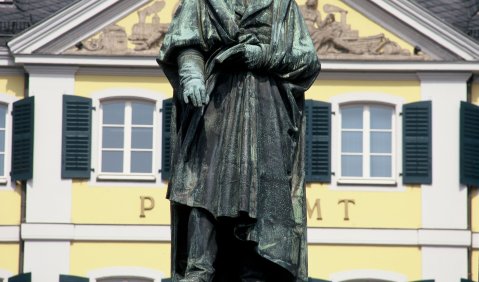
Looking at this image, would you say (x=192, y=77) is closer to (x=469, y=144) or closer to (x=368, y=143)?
(x=368, y=143)

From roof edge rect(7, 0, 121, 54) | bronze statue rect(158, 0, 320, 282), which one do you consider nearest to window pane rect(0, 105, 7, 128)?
roof edge rect(7, 0, 121, 54)

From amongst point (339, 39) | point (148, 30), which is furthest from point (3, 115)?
point (339, 39)

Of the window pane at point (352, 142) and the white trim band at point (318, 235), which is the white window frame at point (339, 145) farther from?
the white trim band at point (318, 235)

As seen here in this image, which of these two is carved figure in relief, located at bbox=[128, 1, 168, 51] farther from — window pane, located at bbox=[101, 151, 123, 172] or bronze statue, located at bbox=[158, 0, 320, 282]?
bronze statue, located at bbox=[158, 0, 320, 282]

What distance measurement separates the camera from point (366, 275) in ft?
138

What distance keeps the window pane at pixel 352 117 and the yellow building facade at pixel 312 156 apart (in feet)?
0.12

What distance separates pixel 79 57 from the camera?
141 feet

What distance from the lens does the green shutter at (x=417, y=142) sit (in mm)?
42312

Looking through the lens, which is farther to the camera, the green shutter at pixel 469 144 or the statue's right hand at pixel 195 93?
the green shutter at pixel 469 144

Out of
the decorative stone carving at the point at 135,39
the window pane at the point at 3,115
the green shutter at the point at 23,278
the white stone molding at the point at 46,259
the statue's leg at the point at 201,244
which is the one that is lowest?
the green shutter at the point at 23,278

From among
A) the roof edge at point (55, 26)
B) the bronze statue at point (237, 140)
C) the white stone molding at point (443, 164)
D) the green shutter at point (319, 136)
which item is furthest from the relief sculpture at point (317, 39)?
the bronze statue at point (237, 140)

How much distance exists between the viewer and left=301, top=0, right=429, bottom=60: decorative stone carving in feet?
139

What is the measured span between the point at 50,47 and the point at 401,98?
6446 mm

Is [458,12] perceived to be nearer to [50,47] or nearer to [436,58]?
[436,58]
